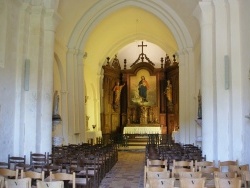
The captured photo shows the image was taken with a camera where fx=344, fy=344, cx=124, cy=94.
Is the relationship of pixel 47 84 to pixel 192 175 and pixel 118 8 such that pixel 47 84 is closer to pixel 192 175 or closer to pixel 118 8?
pixel 192 175

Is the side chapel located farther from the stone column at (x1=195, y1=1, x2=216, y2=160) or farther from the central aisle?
the stone column at (x1=195, y1=1, x2=216, y2=160)

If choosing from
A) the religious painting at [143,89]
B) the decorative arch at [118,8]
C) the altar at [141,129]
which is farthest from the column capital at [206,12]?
the religious painting at [143,89]

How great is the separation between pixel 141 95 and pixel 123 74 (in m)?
1.99

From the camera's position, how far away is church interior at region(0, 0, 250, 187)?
8.85m

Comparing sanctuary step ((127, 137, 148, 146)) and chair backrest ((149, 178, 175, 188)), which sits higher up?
chair backrest ((149, 178, 175, 188))

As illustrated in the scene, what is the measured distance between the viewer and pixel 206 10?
9531 millimetres

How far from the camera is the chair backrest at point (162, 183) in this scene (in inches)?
191

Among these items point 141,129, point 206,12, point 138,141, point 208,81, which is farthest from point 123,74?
point 208,81

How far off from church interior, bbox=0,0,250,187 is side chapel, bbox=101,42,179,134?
7 cm

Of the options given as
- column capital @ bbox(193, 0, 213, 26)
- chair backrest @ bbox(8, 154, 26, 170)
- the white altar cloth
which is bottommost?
chair backrest @ bbox(8, 154, 26, 170)

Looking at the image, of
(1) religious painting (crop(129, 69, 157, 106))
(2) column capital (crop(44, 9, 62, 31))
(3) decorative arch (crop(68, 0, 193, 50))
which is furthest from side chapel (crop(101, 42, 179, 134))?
(2) column capital (crop(44, 9, 62, 31))

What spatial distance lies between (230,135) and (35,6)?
6.58 metres

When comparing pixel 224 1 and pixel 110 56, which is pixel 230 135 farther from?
pixel 110 56

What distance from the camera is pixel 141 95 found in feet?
78.4
